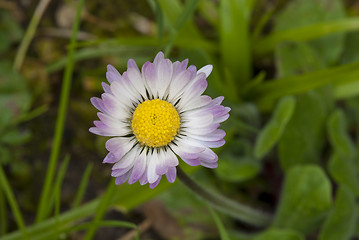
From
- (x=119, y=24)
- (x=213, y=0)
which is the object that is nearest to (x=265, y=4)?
(x=213, y=0)

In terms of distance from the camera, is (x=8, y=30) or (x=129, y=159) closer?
(x=129, y=159)

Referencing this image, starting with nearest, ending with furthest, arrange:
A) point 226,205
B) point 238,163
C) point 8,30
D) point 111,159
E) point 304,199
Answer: point 111,159
point 226,205
point 304,199
point 238,163
point 8,30

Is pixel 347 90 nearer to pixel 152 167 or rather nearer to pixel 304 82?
pixel 304 82

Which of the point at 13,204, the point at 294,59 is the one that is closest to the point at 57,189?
the point at 13,204

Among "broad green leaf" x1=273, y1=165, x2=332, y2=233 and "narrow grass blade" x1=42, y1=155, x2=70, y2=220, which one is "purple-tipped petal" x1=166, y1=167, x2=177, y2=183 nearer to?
"narrow grass blade" x1=42, y1=155, x2=70, y2=220

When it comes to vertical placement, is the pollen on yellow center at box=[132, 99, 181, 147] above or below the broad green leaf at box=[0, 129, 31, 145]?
below

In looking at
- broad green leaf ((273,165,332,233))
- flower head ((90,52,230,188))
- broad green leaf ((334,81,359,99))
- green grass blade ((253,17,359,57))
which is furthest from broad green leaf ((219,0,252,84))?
flower head ((90,52,230,188))

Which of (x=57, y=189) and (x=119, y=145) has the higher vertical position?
(x=57, y=189)
